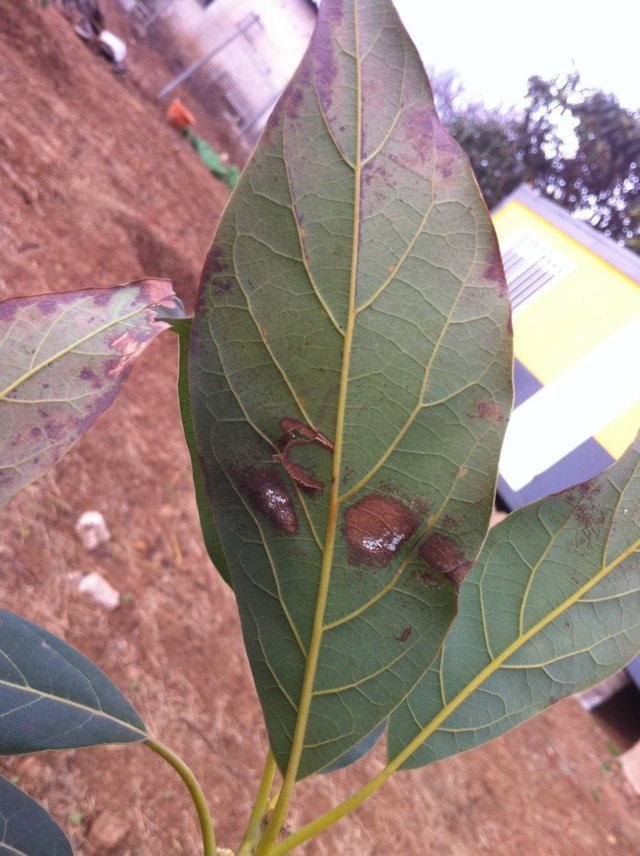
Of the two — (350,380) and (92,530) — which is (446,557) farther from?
(92,530)

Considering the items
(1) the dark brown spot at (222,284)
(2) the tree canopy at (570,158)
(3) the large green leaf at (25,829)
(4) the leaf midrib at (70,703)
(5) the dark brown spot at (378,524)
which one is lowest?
(2) the tree canopy at (570,158)

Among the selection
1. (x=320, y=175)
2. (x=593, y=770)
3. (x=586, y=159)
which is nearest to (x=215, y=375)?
(x=320, y=175)

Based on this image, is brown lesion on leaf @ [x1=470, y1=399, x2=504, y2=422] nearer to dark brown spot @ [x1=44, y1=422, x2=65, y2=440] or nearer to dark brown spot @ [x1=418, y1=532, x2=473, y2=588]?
dark brown spot @ [x1=418, y1=532, x2=473, y2=588]

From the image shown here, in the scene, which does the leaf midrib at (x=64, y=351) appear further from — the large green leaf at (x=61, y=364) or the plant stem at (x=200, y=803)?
the plant stem at (x=200, y=803)

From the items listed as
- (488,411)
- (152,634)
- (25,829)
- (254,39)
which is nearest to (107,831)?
(152,634)

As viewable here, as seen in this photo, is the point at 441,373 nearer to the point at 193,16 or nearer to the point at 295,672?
the point at 295,672

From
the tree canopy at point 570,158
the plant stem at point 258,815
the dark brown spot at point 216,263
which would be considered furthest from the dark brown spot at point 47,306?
the tree canopy at point 570,158
